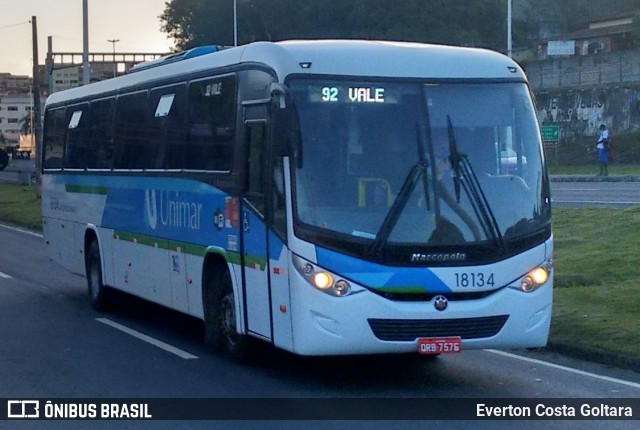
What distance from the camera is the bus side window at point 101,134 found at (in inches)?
635

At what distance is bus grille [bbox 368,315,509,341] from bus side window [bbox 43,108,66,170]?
9.96 m

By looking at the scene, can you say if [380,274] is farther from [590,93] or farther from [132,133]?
[590,93]

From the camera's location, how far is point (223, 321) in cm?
1209

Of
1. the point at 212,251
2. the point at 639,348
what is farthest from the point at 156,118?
the point at 639,348

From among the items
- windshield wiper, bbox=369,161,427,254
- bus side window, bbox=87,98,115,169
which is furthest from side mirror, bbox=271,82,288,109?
bus side window, bbox=87,98,115,169

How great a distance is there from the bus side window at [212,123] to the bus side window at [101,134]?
332 cm

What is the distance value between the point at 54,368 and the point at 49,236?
807cm

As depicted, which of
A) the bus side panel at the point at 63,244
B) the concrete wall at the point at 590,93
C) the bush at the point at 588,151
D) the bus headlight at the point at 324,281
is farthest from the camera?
the concrete wall at the point at 590,93

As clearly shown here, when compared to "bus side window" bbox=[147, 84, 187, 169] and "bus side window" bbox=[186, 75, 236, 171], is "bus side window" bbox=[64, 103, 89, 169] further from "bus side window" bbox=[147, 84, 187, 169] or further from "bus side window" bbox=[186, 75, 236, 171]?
"bus side window" bbox=[186, 75, 236, 171]

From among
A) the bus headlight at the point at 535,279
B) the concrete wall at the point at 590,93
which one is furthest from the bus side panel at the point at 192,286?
the concrete wall at the point at 590,93

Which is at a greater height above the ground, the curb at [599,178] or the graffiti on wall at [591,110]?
the graffiti on wall at [591,110]

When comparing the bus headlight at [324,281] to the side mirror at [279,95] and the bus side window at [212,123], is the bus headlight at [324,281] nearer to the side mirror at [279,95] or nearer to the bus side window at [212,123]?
the side mirror at [279,95]

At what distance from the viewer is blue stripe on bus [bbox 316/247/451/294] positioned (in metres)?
9.88

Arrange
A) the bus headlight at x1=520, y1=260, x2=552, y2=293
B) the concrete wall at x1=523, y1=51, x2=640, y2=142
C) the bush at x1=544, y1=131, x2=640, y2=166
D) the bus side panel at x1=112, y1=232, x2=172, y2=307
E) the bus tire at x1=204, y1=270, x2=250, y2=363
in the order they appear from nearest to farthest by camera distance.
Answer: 1. the bus headlight at x1=520, y1=260, x2=552, y2=293
2. the bus tire at x1=204, y1=270, x2=250, y2=363
3. the bus side panel at x1=112, y1=232, x2=172, y2=307
4. the bush at x1=544, y1=131, x2=640, y2=166
5. the concrete wall at x1=523, y1=51, x2=640, y2=142
